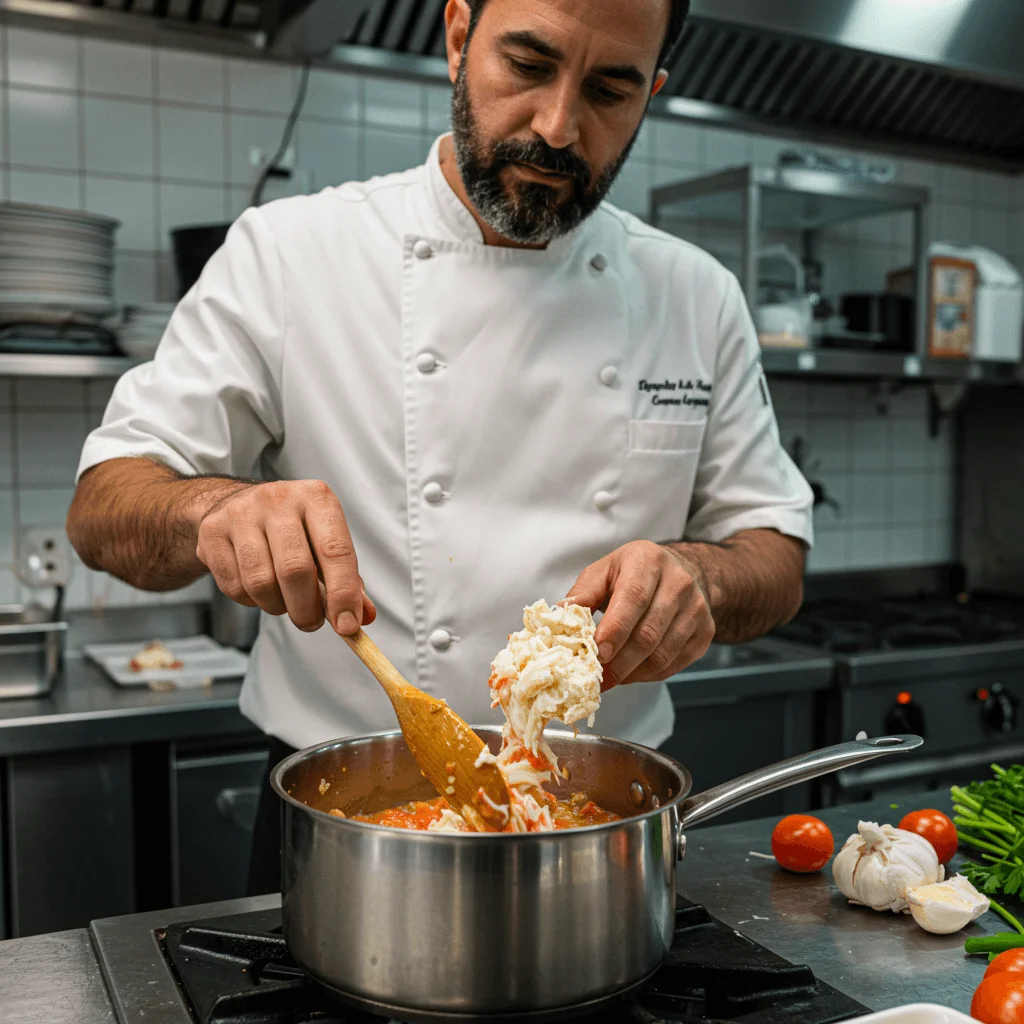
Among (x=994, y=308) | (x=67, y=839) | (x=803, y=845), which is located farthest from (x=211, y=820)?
(x=994, y=308)

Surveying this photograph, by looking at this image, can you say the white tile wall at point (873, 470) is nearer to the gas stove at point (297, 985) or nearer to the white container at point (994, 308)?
the white container at point (994, 308)

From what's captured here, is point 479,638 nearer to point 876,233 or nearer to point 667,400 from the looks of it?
point 667,400

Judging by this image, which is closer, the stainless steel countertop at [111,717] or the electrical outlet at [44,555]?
the stainless steel countertop at [111,717]

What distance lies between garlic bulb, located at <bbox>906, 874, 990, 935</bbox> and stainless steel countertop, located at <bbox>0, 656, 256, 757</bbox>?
1299mm

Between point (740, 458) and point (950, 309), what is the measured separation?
77.8 inches

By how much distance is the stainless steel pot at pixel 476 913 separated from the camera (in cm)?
73

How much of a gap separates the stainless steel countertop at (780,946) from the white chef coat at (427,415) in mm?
331

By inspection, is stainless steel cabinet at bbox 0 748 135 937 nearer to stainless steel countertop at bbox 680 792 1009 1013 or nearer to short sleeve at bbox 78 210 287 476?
short sleeve at bbox 78 210 287 476

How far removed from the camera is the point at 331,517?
94 cm

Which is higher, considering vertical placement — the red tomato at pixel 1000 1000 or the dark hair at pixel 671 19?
the dark hair at pixel 671 19

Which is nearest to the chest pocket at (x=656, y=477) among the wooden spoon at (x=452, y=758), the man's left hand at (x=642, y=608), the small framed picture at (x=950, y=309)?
the man's left hand at (x=642, y=608)

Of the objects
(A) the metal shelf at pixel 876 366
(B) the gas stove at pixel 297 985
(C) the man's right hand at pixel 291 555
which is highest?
(A) the metal shelf at pixel 876 366

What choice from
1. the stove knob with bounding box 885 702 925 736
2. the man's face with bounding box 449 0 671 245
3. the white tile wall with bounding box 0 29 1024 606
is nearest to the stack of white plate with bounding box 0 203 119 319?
the white tile wall with bounding box 0 29 1024 606

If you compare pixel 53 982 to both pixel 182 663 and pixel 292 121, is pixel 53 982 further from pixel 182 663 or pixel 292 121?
pixel 292 121
